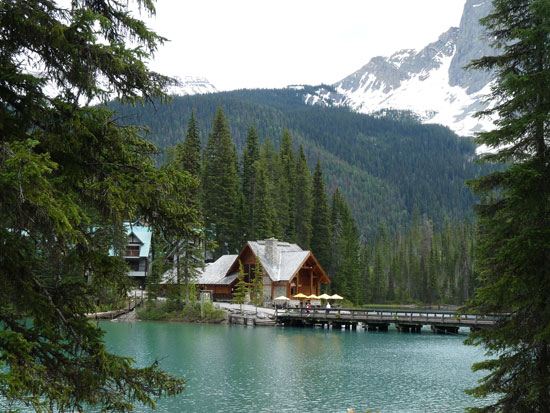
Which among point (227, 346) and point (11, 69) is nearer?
point (11, 69)

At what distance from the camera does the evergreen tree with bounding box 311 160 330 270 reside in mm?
71812

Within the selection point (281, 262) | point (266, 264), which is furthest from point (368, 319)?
point (281, 262)

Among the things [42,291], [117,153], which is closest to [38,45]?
[117,153]

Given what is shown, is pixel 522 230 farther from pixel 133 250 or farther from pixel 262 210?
pixel 133 250

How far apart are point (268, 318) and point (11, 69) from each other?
4438 cm

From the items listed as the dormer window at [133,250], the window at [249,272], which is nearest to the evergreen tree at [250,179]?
the window at [249,272]

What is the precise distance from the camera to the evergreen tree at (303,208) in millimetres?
72062

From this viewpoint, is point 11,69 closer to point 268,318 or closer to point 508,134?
point 508,134

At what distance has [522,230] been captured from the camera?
36.1 feet

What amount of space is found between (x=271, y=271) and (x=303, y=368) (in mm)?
30233

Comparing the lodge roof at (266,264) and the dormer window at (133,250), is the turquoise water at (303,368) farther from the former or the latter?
the dormer window at (133,250)

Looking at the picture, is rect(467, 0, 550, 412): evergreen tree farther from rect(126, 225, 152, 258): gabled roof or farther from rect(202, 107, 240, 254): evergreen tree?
rect(126, 225, 152, 258): gabled roof

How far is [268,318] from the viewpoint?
49.4 m

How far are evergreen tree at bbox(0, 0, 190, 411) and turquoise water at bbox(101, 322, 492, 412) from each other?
4.33 metres
